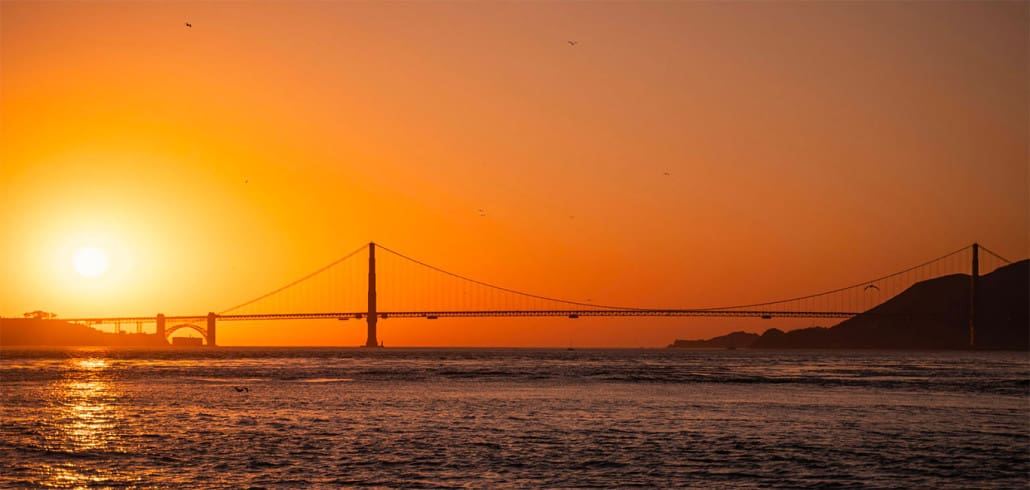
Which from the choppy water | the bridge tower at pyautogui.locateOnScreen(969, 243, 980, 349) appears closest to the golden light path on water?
the choppy water

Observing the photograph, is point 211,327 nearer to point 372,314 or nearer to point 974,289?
point 372,314

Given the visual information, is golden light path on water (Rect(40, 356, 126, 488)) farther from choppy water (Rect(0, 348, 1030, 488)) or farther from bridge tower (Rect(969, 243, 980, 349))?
bridge tower (Rect(969, 243, 980, 349))

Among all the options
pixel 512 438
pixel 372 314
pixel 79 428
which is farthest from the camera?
pixel 372 314

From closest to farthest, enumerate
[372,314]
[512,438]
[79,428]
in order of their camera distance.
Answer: [512,438] < [79,428] < [372,314]

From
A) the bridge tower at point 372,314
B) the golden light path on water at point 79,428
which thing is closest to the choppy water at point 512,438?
the golden light path on water at point 79,428

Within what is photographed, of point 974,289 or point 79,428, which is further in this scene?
point 974,289

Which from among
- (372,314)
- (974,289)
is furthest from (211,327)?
(974,289)

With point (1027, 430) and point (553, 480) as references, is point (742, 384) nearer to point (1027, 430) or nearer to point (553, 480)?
point (1027, 430)

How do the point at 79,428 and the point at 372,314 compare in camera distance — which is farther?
the point at 372,314

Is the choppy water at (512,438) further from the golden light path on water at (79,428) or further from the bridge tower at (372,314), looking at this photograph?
the bridge tower at (372,314)

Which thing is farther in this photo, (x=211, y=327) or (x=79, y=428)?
(x=211, y=327)

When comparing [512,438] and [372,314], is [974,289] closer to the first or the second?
[372,314]

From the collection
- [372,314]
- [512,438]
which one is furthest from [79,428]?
[372,314]

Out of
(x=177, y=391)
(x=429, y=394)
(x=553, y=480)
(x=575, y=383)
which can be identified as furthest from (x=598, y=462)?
(x=575, y=383)
